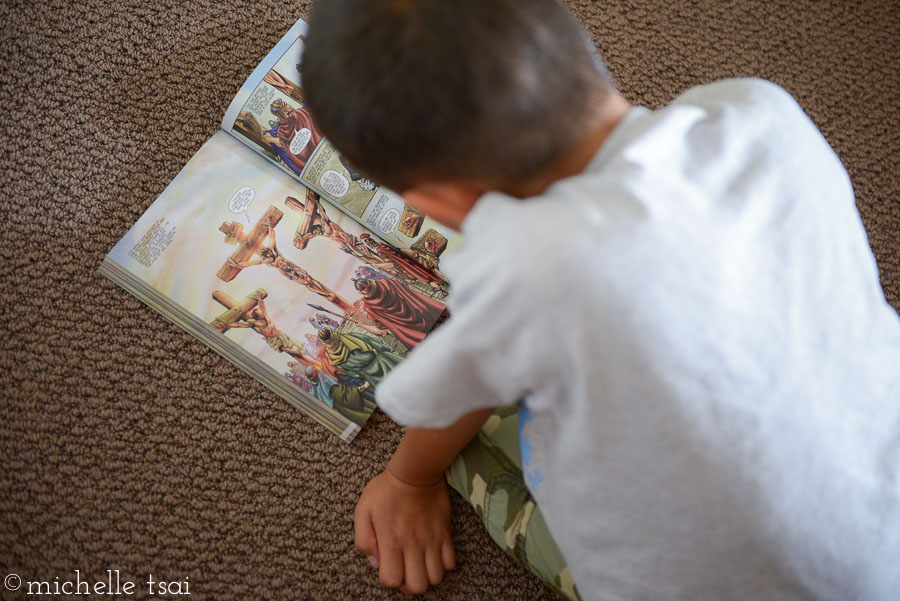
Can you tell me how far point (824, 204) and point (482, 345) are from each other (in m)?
0.24

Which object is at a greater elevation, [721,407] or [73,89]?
[721,407]

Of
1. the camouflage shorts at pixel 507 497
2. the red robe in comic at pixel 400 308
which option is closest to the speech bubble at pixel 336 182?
the red robe in comic at pixel 400 308

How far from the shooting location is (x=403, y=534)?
69cm

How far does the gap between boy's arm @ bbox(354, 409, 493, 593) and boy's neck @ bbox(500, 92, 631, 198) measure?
13.1 inches

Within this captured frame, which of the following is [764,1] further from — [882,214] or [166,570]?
[166,570]

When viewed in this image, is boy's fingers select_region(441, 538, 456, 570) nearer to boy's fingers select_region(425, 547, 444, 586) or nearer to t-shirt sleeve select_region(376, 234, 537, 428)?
boy's fingers select_region(425, 547, 444, 586)

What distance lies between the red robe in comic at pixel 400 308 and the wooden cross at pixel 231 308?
0.39 feet

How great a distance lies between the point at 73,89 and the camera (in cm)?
84

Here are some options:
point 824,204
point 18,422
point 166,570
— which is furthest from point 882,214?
point 18,422

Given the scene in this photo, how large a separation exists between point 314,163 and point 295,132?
0.14ft

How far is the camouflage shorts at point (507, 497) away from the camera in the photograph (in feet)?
2.09

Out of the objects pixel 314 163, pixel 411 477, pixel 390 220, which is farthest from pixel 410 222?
pixel 411 477

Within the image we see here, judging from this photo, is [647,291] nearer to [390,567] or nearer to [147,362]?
[390,567]

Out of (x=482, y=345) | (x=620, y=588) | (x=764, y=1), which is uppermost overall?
(x=764, y=1)
